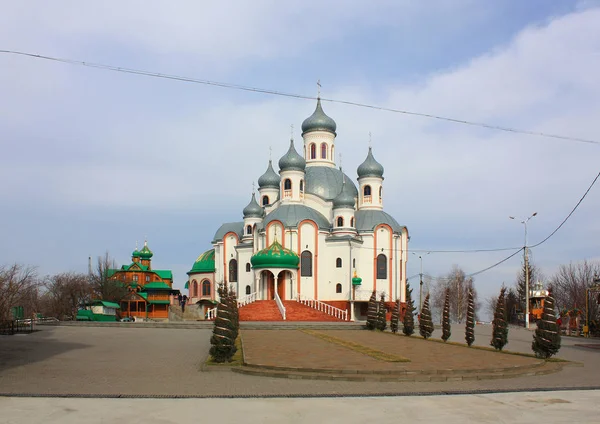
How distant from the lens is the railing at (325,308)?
151 ft

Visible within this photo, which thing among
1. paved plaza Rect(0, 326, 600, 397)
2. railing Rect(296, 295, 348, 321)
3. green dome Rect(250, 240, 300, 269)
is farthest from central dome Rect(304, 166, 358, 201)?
paved plaza Rect(0, 326, 600, 397)

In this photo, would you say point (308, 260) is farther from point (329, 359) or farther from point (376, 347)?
point (329, 359)

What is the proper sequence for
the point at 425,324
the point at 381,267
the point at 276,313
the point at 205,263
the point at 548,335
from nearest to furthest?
the point at 548,335 → the point at 425,324 → the point at 276,313 → the point at 381,267 → the point at 205,263

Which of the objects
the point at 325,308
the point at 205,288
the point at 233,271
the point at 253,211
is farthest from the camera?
the point at 205,288

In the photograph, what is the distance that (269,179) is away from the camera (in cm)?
5741

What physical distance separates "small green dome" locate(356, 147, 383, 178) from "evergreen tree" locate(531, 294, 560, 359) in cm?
3816

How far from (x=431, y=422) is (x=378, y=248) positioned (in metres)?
43.7

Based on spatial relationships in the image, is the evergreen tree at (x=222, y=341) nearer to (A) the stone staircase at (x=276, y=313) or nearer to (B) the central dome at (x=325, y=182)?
(A) the stone staircase at (x=276, y=313)

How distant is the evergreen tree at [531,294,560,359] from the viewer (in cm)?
1702

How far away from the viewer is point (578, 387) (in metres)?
12.3

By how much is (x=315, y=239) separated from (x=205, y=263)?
15753 mm

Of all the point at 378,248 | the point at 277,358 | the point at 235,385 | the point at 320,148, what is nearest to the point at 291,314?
the point at 378,248

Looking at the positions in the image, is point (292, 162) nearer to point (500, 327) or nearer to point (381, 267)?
point (381, 267)

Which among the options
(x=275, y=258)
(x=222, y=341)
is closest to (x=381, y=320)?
(x=275, y=258)
